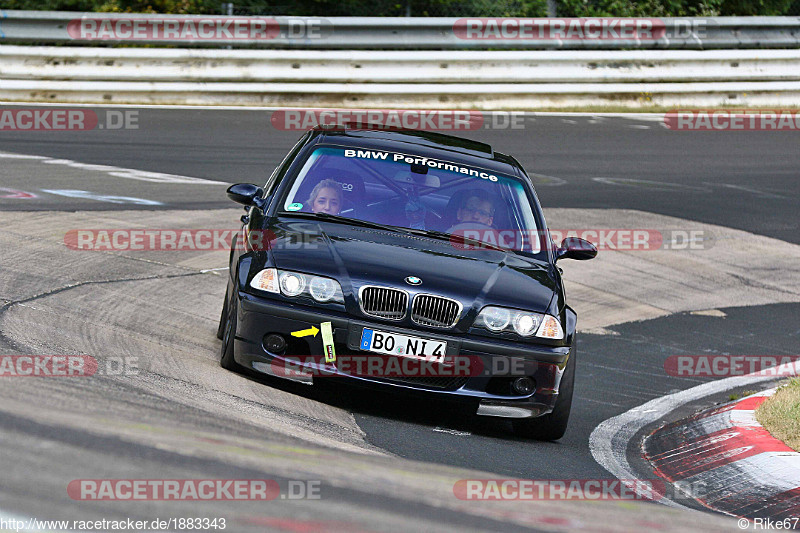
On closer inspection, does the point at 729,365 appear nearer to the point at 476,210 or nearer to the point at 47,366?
the point at 476,210

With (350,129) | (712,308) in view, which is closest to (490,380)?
(350,129)

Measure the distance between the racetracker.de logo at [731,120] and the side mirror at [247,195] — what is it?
44.3 ft

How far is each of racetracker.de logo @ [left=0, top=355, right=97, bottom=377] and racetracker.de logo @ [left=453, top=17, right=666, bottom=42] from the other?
47.4ft

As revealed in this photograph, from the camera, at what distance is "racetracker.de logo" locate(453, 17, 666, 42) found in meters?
19.3

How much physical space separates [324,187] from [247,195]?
1.55ft

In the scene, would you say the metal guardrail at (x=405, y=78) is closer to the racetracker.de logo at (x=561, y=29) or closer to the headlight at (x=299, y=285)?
the racetracker.de logo at (x=561, y=29)

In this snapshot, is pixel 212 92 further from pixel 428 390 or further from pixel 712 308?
pixel 428 390

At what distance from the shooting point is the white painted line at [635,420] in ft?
19.9

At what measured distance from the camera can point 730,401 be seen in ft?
24.5

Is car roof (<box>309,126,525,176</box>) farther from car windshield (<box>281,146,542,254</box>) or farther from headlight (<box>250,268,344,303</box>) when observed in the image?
headlight (<box>250,268,344,303</box>)

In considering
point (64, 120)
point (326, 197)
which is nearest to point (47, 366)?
point (326, 197)

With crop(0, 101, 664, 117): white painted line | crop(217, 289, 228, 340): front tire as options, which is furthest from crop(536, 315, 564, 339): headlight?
crop(0, 101, 664, 117): white painted line

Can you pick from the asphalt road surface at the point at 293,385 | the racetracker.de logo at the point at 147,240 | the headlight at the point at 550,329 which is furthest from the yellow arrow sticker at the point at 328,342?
the racetracker.de logo at the point at 147,240

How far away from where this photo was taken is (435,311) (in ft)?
19.5
